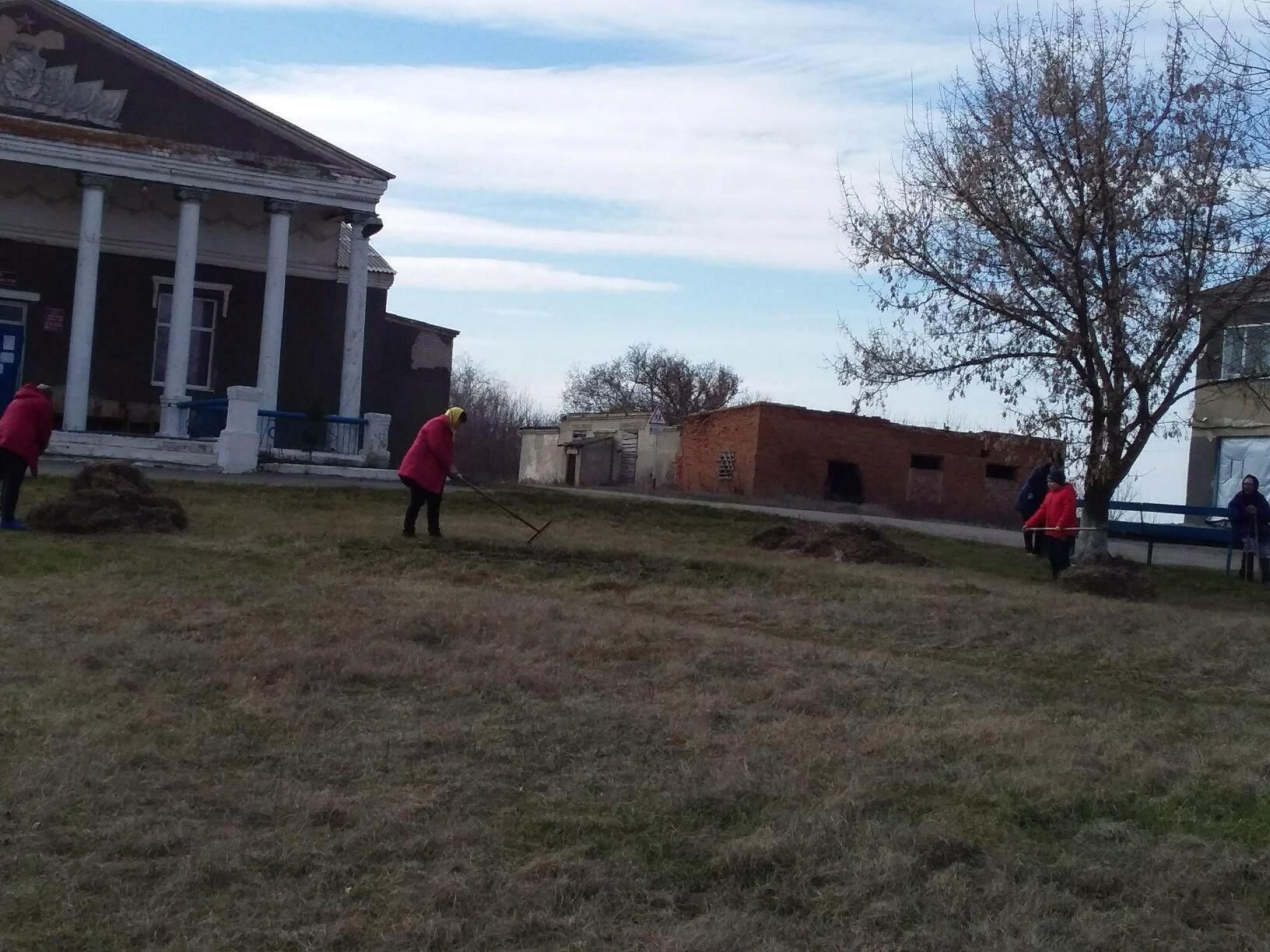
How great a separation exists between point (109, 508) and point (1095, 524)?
11.2m

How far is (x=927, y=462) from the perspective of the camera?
141 feet

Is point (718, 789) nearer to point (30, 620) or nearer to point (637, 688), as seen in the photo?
point (637, 688)

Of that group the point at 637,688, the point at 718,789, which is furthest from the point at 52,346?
the point at 718,789

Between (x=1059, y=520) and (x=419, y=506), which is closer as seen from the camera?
(x=419, y=506)

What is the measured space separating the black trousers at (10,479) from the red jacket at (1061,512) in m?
10.2

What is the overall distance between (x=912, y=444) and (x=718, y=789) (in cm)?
3748

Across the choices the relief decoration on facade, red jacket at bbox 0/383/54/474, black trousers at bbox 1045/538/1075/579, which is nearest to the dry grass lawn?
red jacket at bbox 0/383/54/474

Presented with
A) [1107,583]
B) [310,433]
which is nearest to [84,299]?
[310,433]

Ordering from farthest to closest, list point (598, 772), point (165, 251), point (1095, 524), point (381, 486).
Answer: point (165, 251) < point (381, 486) < point (1095, 524) < point (598, 772)

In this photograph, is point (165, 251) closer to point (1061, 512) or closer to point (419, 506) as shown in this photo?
point (419, 506)

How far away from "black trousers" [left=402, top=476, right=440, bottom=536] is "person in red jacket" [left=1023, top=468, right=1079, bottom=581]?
6.41 m

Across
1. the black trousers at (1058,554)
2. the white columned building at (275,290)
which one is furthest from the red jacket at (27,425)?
the black trousers at (1058,554)

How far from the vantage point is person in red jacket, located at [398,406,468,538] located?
13.7m

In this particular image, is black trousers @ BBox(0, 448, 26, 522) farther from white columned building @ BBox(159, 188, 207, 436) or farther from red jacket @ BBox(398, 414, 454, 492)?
white columned building @ BBox(159, 188, 207, 436)
